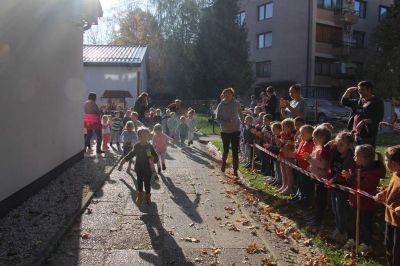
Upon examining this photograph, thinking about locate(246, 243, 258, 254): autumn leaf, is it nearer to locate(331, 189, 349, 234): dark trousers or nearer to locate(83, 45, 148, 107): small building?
locate(331, 189, 349, 234): dark trousers

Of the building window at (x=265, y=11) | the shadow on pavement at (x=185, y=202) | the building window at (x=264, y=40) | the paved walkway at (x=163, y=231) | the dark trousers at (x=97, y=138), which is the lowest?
the shadow on pavement at (x=185, y=202)

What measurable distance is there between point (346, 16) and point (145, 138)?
36.8 metres

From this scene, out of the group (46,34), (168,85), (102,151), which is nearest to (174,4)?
(168,85)

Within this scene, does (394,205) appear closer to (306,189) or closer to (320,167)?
(320,167)

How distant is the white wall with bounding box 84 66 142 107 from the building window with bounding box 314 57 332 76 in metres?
18.7

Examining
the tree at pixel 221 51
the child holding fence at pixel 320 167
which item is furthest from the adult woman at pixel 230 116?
the tree at pixel 221 51

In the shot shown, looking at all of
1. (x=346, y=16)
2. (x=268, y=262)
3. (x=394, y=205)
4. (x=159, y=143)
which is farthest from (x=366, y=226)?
(x=346, y=16)

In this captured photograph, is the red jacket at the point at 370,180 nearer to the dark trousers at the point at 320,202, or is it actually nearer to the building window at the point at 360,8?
the dark trousers at the point at 320,202

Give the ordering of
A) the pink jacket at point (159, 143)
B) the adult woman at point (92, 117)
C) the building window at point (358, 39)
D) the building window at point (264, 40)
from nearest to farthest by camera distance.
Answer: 1. the pink jacket at point (159, 143)
2. the adult woman at point (92, 117)
3. the building window at point (358, 39)
4. the building window at point (264, 40)

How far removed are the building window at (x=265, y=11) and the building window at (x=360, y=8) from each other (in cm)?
798

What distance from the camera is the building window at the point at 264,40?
143 feet

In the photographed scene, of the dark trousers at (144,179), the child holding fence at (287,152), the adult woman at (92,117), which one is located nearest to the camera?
the dark trousers at (144,179)

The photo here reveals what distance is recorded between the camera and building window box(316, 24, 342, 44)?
4066cm

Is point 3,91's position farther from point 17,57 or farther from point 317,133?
point 317,133
